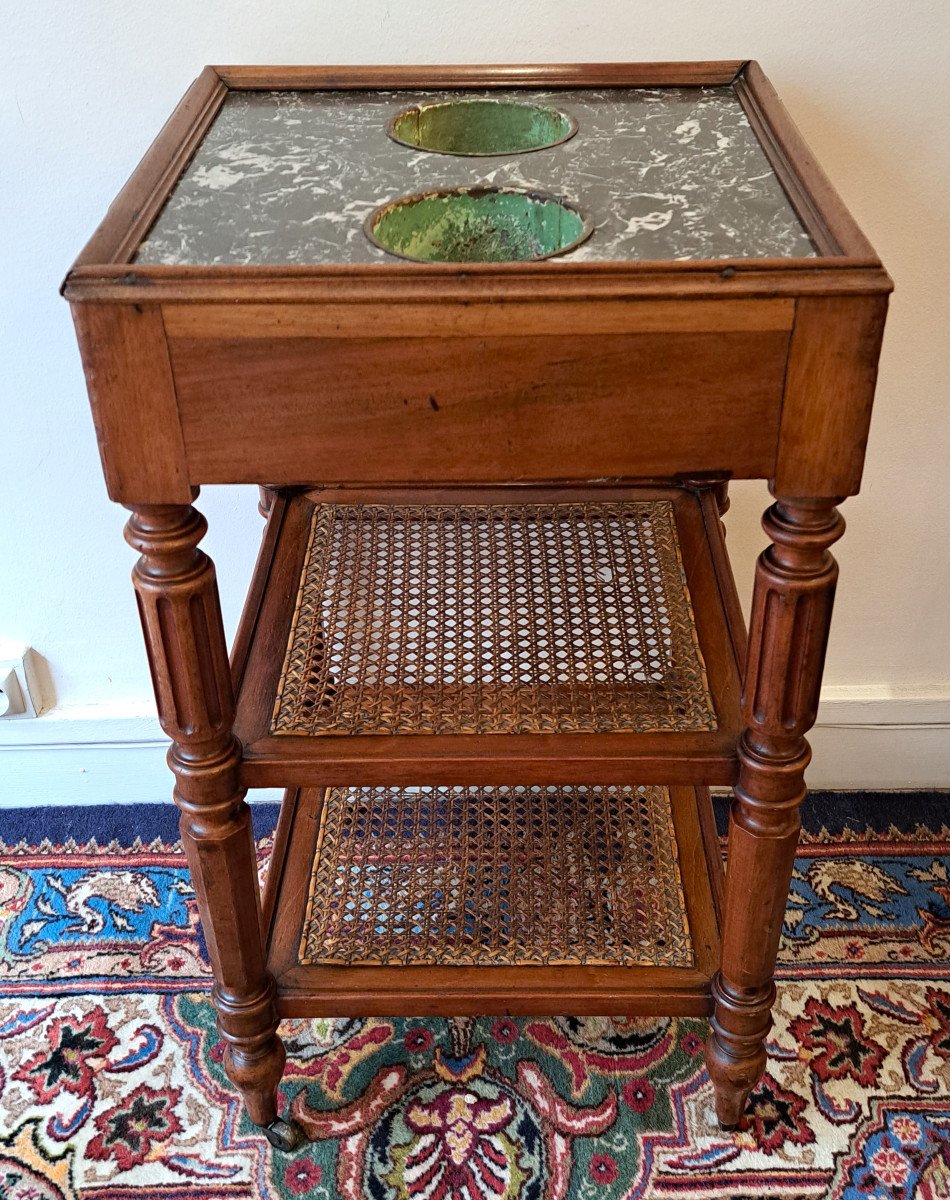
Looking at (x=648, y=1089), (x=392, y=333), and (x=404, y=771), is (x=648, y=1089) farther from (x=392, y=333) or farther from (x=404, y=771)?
(x=392, y=333)

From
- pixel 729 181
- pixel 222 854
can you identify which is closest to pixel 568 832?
pixel 222 854

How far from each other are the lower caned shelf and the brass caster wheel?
0.42ft

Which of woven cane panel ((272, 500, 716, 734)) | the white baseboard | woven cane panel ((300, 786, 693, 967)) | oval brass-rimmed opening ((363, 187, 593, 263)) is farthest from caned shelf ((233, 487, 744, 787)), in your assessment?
the white baseboard

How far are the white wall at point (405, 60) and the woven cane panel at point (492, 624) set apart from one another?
0.82 feet

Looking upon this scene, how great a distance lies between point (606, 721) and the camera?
0.92 meters

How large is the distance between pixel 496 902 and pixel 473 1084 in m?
0.19

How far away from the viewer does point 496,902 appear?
1090mm

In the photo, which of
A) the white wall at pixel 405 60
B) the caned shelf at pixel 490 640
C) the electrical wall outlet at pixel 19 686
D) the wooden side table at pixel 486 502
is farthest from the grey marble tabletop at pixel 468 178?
the electrical wall outlet at pixel 19 686

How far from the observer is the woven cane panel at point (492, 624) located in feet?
3.07

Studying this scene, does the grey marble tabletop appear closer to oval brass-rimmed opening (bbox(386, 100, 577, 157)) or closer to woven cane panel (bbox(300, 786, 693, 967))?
oval brass-rimmed opening (bbox(386, 100, 577, 157))

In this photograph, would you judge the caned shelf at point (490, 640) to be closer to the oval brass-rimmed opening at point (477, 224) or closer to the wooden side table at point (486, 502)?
the wooden side table at point (486, 502)

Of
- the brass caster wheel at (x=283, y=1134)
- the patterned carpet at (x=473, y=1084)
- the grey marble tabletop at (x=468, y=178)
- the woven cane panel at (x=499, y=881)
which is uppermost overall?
the grey marble tabletop at (x=468, y=178)

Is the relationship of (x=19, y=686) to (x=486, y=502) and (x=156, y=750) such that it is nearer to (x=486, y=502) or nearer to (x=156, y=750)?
(x=156, y=750)

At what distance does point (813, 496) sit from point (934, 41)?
1.91ft
